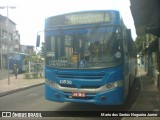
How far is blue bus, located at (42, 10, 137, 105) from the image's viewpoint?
6805 mm

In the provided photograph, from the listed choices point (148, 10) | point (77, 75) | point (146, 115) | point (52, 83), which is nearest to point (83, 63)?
point (77, 75)

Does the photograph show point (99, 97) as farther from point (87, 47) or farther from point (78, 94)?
point (87, 47)

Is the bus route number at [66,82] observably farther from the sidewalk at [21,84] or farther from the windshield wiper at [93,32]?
the sidewalk at [21,84]

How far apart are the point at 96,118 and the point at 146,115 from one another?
89cm

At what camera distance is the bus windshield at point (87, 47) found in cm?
682

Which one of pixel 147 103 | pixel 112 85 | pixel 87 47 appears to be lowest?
pixel 147 103

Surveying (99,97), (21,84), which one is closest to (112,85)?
(99,97)

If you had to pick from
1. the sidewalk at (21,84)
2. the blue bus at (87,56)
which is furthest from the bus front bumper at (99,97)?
the sidewalk at (21,84)

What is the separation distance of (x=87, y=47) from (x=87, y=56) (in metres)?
0.18

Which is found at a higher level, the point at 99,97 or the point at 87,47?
the point at 87,47

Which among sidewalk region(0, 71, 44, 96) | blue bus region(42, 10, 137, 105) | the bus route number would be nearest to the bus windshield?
blue bus region(42, 10, 137, 105)

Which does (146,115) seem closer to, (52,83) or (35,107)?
(35,107)

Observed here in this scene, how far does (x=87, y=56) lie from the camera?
269 inches

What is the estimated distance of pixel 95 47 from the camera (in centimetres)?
689
